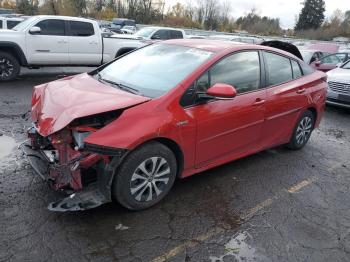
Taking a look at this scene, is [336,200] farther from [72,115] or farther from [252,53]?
[72,115]

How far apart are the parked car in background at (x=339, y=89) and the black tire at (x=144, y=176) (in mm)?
6462

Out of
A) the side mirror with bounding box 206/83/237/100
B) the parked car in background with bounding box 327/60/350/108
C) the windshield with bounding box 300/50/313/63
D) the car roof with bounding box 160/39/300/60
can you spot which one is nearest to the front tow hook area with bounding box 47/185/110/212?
the side mirror with bounding box 206/83/237/100

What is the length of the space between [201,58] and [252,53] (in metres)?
0.88

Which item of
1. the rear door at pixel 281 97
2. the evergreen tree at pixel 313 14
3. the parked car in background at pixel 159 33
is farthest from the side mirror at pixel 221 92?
the evergreen tree at pixel 313 14

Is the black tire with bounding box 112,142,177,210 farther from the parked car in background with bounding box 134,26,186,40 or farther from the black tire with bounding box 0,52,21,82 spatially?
the parked car in background with bounding box 134,26,186,40

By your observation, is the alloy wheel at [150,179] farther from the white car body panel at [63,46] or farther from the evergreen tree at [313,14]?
the evergreen tree at [313,14]

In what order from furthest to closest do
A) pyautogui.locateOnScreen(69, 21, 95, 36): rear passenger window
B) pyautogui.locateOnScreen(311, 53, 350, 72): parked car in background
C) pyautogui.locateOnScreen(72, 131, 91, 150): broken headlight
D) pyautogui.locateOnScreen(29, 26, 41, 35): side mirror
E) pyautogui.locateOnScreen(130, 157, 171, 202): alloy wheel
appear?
pyautogui.locateOnScreen(311, 53, 350, 72): parked car in background < pyautogui.locateOnScreen(69, 21, 95, 36): rear passenger window < pyautogui.locateOnScreen(29, 26, 41, 35): side mirror < pyautogui.locateOnScreen(130, 157, 171, 202): alloy wheel < pyautogui.locateOnScreen(72, 131, 91, 150): broken headlight

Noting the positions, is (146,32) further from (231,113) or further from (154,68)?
(231,113)

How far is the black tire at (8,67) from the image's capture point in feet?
A: 30.6

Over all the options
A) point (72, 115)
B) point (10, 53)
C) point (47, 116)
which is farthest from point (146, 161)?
point (10, 53)

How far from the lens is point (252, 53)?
466 cm

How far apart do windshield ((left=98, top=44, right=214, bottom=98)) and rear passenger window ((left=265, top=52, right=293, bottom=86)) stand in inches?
40.8

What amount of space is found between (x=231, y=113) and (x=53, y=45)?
734 centimetres

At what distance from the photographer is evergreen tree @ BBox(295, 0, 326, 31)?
2874 inches
